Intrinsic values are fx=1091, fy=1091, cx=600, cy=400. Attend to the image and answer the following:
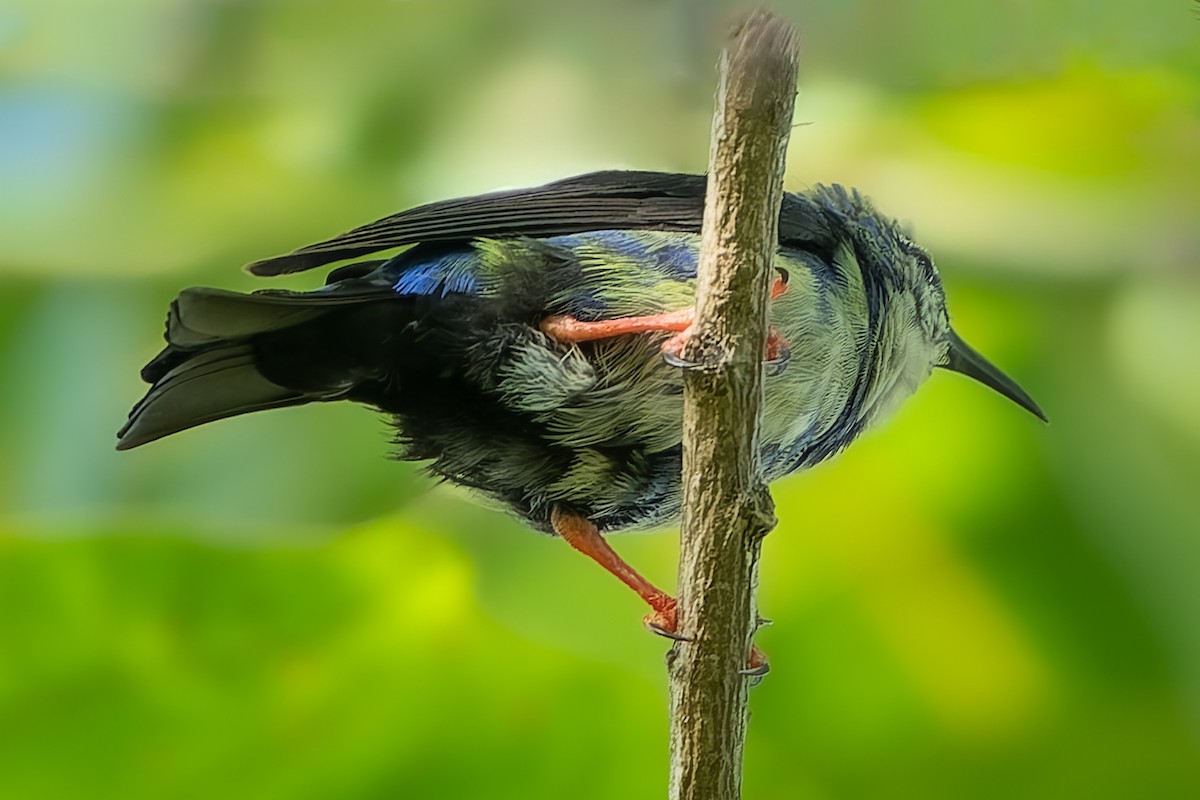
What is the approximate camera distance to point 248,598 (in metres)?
1.60

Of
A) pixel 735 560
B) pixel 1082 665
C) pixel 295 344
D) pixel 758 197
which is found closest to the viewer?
pixel 758 197

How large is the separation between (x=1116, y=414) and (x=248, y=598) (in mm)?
1247

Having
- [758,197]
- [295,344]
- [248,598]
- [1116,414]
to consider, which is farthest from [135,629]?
[1116,414]

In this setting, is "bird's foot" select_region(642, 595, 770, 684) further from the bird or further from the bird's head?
the bird's head

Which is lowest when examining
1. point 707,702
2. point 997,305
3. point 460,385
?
point 707,702

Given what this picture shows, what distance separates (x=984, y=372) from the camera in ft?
5.12

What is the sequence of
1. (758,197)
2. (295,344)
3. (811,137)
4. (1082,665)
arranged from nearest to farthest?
(758,197) → (295,344) → (811,137) → (1082,665)

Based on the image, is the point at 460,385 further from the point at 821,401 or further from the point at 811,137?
the point at 811,137

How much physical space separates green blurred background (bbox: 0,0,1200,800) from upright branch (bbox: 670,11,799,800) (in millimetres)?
402

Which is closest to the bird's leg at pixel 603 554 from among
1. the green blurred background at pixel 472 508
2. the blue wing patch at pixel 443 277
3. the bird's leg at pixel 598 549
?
Result: the bird's leg at pixel 598 549

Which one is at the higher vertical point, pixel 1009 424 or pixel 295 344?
pixel 1009 424

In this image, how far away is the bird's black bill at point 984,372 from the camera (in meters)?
1.56

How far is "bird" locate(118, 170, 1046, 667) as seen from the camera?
46.4 inches

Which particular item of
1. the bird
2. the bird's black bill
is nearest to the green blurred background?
the bird's black bill
